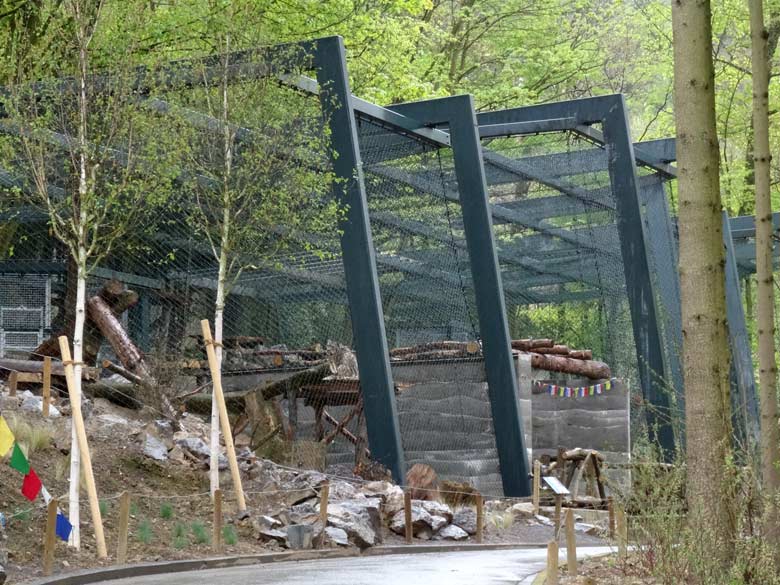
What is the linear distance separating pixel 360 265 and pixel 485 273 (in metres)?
3.13

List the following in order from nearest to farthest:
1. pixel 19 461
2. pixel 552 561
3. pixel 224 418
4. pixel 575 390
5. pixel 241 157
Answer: pixel 552 561
pixel 19 461
pixel 224 418
pixel 241 157
pixel 575 390

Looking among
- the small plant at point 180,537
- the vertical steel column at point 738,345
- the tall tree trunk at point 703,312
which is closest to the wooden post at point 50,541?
the small plant at point 180,537

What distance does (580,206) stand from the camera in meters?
24.5

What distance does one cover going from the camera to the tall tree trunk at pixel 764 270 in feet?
37.8

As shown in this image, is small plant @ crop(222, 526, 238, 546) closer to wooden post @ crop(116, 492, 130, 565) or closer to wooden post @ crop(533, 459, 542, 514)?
wooden post @ crop(116, 492, 130, 565)

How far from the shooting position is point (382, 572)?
12109 millimetres

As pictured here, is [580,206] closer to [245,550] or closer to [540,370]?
[540,370]

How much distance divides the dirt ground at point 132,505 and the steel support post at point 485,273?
213 cm

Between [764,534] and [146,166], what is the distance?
835cm

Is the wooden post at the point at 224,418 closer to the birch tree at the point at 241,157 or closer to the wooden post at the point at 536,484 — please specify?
the birch tree at the point at 241,157

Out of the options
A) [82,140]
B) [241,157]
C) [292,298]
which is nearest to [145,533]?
[82,140]

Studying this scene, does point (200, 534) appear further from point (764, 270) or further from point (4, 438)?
point (764, 270)

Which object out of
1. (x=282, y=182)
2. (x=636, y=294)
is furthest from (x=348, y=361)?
(x=636, y=294)

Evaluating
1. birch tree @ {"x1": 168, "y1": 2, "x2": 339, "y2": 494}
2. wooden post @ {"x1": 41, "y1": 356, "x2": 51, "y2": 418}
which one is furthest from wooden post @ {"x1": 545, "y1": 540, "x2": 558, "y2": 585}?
wooden post @ {"x1": 41, "y1": 356, "x2": 51, "y2": 418}
